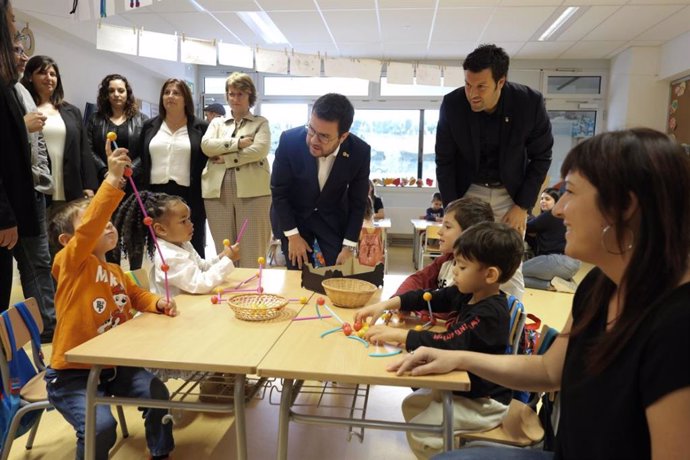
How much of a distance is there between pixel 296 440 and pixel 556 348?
135 centimetres

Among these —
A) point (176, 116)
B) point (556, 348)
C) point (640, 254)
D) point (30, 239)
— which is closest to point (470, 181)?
point (556, 348)

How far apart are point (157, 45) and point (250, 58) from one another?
0.89m

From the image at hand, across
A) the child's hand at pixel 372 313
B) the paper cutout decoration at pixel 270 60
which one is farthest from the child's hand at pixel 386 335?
the paper cutout decoration at pixel 270 60

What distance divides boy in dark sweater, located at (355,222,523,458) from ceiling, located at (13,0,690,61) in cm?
414

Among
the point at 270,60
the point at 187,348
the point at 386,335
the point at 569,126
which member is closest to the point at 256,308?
the point at 187,348

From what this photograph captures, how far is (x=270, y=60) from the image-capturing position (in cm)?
492

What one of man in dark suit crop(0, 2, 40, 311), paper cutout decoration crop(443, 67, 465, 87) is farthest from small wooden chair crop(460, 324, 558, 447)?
paper cutout decoration crop(443, 67, 465, 87)

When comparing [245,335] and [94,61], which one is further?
[94,61]

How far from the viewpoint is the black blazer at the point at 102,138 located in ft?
10.2

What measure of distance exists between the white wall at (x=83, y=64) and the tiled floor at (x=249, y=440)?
12.1 feet

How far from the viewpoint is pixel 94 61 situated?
515cm

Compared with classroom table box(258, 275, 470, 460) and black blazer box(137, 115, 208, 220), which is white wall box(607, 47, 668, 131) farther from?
classroom table box(258, 275, 470, 460)

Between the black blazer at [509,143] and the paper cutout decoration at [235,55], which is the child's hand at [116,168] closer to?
the black blazer at [509,143]

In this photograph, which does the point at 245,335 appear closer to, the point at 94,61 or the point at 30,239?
the point at 30,239
